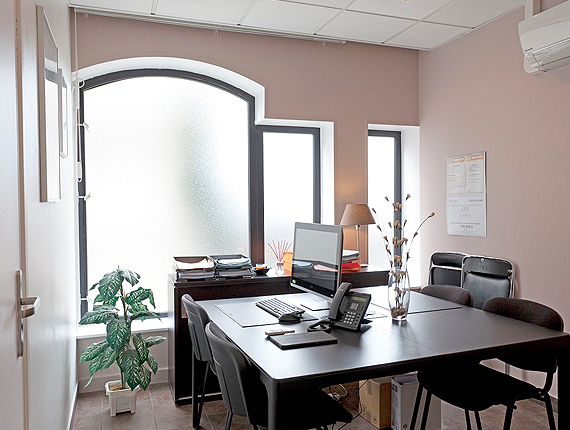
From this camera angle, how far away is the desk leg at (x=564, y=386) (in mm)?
2125

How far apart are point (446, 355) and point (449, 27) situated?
2.90 metres

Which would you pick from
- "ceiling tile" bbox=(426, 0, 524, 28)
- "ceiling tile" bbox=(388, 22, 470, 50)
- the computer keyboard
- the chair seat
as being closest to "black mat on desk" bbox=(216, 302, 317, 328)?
the computer keyboard

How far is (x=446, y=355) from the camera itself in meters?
1.90

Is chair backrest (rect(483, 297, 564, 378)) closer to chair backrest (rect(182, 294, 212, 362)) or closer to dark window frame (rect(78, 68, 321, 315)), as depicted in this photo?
chair backrest (rect(182, 294, 212, 362))

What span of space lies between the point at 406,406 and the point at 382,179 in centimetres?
249

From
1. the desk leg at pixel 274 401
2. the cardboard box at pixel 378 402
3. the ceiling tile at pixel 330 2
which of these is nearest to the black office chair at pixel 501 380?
the cardboard box at pixel 378 402

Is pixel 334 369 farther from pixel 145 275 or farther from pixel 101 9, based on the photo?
pixel 101 9

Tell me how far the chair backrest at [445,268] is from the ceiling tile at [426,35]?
1799 millimetres

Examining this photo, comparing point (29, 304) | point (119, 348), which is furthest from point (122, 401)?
point (29, 304)

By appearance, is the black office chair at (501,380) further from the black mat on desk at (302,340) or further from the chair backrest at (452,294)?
the black mat on desk at (302,340)

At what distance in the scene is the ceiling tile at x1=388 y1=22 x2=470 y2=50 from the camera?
388 centimetres

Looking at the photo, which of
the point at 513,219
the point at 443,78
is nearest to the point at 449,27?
the point at 443,78

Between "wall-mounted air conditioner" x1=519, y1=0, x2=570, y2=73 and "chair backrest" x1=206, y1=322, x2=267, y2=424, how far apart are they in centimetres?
261

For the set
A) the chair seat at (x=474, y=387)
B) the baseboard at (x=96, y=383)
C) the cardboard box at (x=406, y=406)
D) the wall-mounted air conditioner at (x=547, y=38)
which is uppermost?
the wall-mounted air conditioner at (x=547, y=38)
